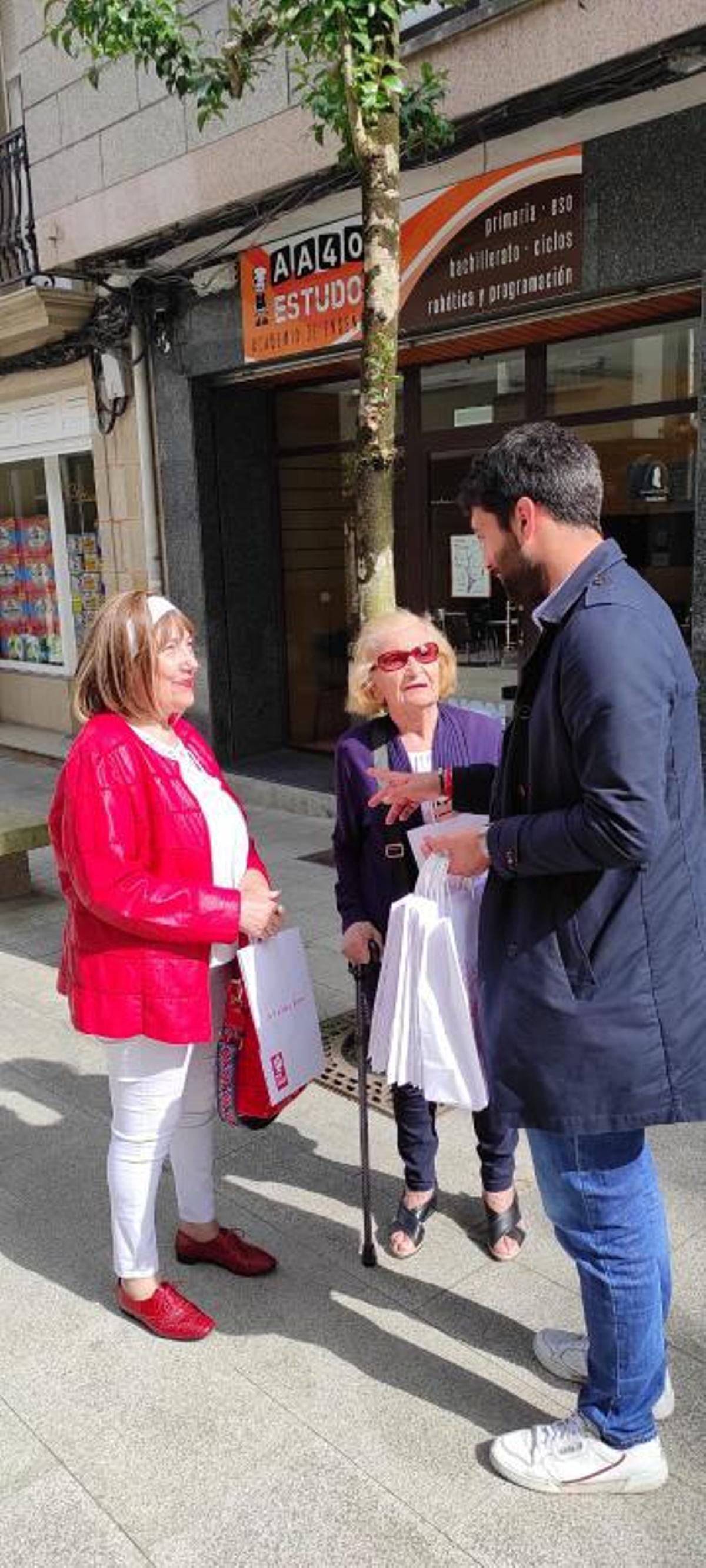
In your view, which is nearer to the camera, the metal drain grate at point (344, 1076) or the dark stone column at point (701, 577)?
the metal drain grate at point (344, 1076)

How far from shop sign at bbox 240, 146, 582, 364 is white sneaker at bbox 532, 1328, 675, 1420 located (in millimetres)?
4155

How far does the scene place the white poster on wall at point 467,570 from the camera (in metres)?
7.51

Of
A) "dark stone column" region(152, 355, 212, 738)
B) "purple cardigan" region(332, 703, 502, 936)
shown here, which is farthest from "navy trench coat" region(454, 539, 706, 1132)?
"dark stone column" region(152, 355, 212, 738)

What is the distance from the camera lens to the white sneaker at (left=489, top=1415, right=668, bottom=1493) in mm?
2217

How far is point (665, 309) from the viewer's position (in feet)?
20.2

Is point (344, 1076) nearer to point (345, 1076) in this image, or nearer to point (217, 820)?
point (345, 1076)

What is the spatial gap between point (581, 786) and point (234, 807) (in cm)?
111

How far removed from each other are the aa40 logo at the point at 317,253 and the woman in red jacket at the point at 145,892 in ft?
17.1

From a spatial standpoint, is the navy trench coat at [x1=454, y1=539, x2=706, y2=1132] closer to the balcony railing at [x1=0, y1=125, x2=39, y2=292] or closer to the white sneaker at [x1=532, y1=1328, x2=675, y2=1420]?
the white sneaker at [x1=532, y1=1328, x2=675, y2=1420]

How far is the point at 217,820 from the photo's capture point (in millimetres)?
2664

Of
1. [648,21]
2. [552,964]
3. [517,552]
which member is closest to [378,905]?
[552,964]

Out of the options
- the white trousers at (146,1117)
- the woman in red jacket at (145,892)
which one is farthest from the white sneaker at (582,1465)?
the white trousers at (146,1117)

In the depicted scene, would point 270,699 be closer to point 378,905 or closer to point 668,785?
point 378,905

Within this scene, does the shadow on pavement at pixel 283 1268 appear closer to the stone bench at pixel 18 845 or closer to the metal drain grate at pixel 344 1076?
the metal drain grate at pixel 344 1076
